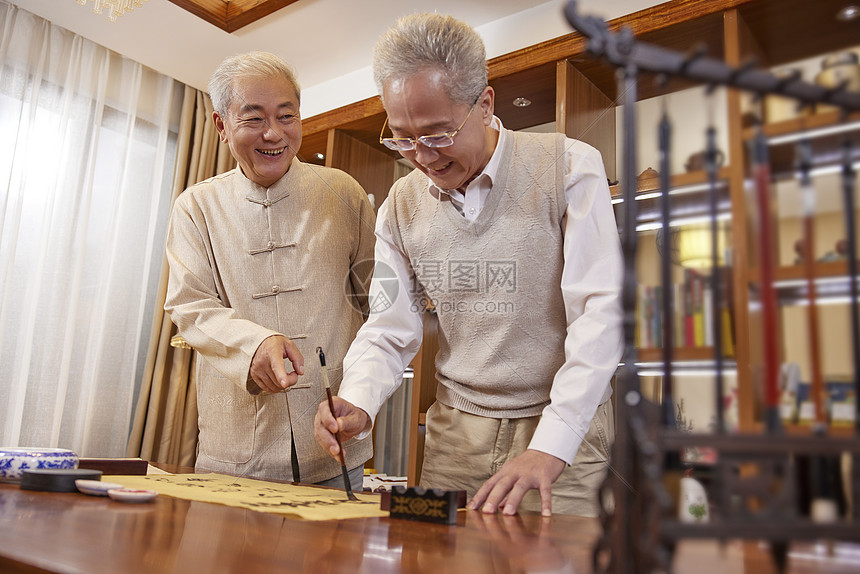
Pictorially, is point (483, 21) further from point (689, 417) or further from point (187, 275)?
point (689, 417)

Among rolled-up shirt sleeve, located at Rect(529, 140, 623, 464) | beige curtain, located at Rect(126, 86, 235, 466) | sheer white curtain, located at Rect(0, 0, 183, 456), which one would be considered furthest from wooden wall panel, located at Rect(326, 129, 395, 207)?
rolled-up shirt sleeve, located at Rect(529, 140, 623, 464)

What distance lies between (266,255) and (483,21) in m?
1.97

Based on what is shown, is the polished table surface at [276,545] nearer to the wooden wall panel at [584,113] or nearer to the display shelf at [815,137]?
the display shelf at [815,137]

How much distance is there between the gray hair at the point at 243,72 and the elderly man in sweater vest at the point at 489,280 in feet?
1.63

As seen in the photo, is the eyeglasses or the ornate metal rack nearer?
the ornate metal rack

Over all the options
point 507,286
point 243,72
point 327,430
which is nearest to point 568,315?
point 507,286

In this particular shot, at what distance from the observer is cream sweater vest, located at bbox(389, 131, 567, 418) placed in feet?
4.79

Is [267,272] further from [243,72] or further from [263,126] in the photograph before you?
[243,72]

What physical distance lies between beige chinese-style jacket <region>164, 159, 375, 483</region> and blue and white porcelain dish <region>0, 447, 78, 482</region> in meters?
0.45

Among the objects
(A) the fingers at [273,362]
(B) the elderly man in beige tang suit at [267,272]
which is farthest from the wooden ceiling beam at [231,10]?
(A) the fingers at [273,362]

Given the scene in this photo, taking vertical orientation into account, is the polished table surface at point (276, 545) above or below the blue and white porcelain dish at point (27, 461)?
below

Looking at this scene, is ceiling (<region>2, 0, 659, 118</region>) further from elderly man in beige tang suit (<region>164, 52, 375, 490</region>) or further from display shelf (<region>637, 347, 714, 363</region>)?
display shelf (<region>637, 347, 714, 363</region>)

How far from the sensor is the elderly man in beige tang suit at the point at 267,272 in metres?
1.71

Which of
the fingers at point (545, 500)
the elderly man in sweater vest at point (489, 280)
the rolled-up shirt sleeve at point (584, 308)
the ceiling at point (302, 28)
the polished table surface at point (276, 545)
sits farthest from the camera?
the ceiling at point (302, 28)
